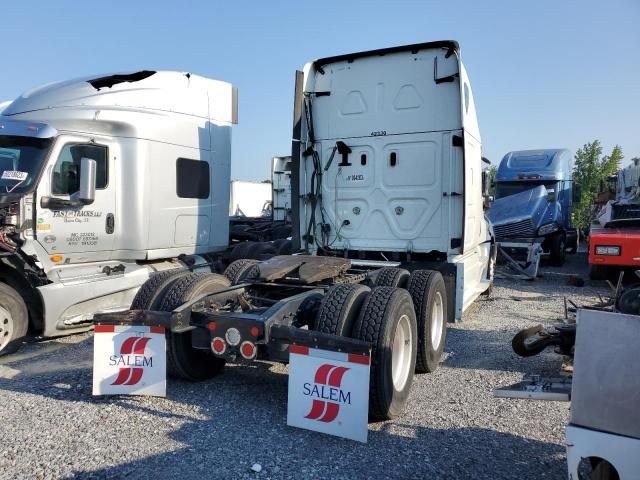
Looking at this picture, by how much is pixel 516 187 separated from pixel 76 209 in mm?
12239

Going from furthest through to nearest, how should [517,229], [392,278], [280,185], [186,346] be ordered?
[280,185], [517,229], [392,278], [186,346]

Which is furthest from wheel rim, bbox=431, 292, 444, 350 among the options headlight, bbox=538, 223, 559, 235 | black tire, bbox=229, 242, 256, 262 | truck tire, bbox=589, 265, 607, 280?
headlight, bbox=538, 223, 559, 235

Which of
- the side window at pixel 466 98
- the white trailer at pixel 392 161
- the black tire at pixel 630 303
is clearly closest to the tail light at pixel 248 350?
the black tire at pixel 630 303

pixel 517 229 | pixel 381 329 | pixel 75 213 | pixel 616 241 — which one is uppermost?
pixel 75 213

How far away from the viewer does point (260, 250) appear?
859 centimetres

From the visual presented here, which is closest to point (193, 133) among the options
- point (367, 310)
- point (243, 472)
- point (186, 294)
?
point (186, 294)

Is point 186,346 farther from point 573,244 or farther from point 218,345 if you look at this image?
point 573,244

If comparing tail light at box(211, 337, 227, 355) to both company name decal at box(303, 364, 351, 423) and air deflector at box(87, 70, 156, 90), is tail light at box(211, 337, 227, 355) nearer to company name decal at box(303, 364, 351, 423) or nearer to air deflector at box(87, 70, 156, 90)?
company name decal at box(303, 364, 351, 423)

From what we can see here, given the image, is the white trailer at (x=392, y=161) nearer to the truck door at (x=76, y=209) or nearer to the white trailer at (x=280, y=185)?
the truck door at (x=76, y=209)

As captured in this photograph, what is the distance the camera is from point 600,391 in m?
2.18

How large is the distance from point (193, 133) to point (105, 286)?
2673 millimetres

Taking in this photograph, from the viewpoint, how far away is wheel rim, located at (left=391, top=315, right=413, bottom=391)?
12.6 feet

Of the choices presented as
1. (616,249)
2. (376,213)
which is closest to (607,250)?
(616,249)

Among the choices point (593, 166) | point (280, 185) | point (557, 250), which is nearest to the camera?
point (557, 250)
